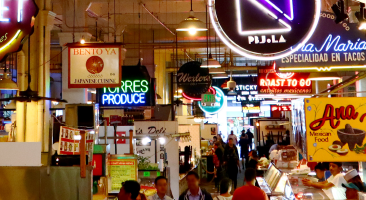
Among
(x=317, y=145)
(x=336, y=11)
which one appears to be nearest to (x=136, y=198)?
(x=317, y=145)

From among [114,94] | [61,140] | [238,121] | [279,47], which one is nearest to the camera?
[279,47]

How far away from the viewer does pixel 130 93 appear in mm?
11133

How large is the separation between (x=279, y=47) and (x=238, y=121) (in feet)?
132

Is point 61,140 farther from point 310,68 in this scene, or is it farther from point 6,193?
point 310,68

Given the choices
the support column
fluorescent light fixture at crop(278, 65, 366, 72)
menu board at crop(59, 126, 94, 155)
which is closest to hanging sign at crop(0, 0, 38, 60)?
menu board at crop(59, 126, 94, 155)

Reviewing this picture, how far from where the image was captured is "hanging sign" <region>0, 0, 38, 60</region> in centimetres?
414

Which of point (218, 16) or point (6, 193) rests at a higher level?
point (218, 16)

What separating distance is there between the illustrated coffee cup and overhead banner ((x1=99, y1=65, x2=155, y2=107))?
6.27 metres

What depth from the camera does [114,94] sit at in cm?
1113

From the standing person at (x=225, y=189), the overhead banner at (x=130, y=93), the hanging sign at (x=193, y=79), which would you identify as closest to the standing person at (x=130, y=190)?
the standing person at (x=225, y=189)

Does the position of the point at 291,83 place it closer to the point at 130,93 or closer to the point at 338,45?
the point at 130,93

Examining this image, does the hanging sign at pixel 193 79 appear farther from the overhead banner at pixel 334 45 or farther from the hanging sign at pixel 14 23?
the hanging sign at pixel 14 23

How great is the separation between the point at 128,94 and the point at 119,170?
384cm

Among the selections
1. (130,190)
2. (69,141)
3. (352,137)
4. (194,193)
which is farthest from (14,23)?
(352,137)
